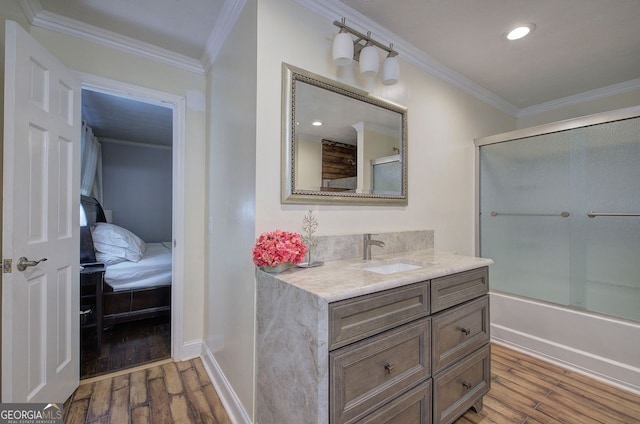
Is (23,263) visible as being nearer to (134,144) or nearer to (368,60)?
(368,60)

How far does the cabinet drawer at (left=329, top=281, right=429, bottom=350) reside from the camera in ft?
3.30

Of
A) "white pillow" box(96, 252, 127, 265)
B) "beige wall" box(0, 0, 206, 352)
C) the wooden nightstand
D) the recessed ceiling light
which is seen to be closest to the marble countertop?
"beige wall" box(0, 0, 206, 352)

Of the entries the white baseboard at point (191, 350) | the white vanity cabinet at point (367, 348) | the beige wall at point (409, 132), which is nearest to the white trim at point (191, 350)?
the white baseboard at point (191, 350)

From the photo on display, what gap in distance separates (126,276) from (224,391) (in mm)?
1721

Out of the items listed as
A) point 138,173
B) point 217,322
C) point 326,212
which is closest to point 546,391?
point 326,212

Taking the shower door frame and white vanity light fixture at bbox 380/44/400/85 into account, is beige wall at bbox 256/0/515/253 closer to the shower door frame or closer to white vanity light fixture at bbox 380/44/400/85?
white vanity light fixture at bbox 380/44/400/85

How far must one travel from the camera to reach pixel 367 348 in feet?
Answer: 3.55

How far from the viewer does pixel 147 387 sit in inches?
75.3

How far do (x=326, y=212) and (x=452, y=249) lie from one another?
1.48 m

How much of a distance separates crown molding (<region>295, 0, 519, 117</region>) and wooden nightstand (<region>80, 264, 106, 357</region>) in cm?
254

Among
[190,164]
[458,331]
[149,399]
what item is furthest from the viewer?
[190,164]

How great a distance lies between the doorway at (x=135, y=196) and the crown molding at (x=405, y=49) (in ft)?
4.46

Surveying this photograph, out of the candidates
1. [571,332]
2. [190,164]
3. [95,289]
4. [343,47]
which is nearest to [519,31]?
[343,47]

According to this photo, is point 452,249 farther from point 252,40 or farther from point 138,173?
point 138,173
